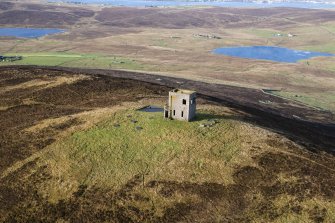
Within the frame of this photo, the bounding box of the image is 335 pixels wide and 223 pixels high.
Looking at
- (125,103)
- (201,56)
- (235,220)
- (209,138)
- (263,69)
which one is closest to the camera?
(235,220)

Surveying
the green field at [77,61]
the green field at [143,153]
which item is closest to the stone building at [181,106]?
the green field at [143,153]

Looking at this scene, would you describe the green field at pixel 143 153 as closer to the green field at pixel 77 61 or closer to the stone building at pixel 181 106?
the stone building at pixel 181 106

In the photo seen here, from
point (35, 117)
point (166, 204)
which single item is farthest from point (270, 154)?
point (35, 117)

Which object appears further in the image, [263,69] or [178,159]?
[263,69]

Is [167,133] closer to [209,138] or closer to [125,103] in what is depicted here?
[209,138]

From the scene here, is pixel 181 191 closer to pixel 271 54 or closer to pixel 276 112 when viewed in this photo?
pixel 276 112

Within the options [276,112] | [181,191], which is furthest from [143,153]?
[276,112]
